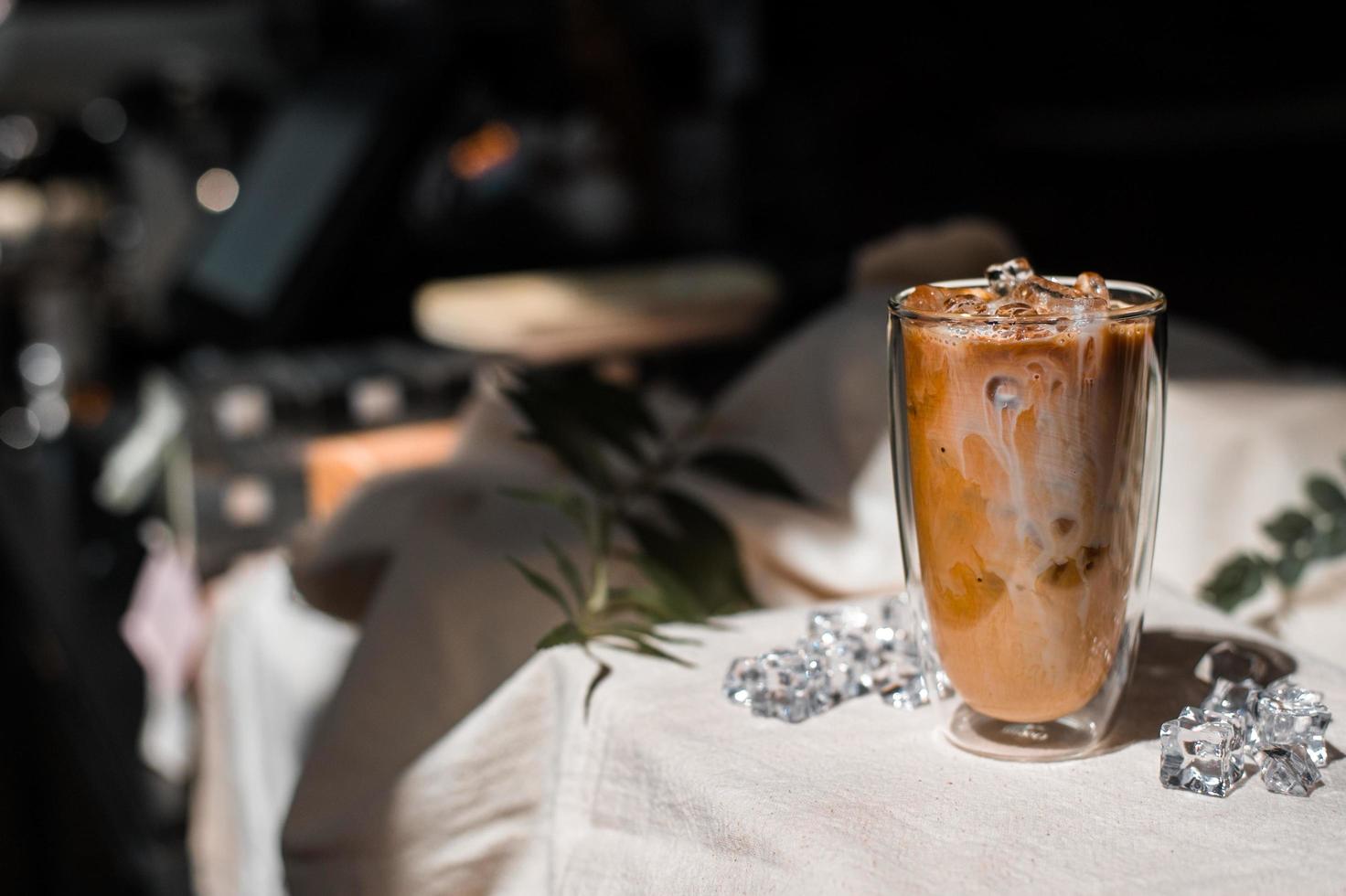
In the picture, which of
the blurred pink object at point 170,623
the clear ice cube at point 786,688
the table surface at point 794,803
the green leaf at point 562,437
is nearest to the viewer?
the table surface at point 794,803

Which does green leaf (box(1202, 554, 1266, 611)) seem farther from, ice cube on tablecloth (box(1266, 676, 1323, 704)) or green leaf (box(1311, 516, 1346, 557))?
ice cube on tablecloth (box(1266, 676, 1323, 704))

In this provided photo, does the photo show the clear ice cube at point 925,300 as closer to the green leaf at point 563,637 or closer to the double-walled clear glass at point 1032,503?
the double-walled clear glass at point 1032,503

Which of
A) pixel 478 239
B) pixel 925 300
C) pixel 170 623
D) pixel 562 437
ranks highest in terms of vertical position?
pixel 925 300

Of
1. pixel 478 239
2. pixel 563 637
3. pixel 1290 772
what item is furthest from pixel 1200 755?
pixel 478 239

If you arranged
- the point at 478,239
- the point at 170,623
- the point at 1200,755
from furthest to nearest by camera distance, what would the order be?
1. the point at 478,239
2. the point at 170,623
3. the point at 1200,755

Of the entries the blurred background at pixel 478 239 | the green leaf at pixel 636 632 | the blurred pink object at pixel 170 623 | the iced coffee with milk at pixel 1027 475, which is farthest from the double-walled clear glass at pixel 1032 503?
the blurred pink object at pixel 170 623

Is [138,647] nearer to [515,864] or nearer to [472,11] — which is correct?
[515,864]

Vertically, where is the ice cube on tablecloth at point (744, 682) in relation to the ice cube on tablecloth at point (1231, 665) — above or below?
above

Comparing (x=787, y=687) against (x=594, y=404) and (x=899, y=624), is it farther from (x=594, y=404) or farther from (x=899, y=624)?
(x=594, y=404)

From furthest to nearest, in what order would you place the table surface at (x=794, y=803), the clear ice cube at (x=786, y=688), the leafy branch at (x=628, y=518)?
the leafy branch at (x=628, y=518), the clear ice cube at (x=786, y=688), the table surface at (x=794, y=803)
